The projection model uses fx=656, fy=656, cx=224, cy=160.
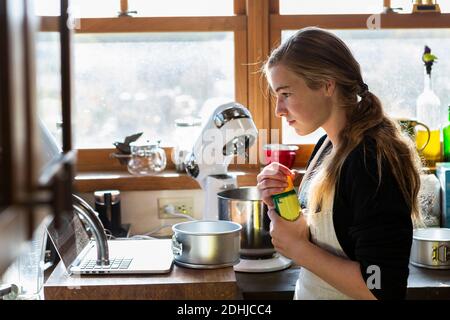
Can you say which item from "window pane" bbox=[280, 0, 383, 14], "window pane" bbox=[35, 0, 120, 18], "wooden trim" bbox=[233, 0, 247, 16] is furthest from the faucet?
"window pane" bbox=[280, 0, 383, 14]

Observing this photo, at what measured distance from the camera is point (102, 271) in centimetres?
164

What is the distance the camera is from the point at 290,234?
4.89 ft

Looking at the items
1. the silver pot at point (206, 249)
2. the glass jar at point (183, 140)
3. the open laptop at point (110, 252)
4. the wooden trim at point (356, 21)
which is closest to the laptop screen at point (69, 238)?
the open laptop at point (110, 252)

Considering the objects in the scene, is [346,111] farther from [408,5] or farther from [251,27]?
[408,5]

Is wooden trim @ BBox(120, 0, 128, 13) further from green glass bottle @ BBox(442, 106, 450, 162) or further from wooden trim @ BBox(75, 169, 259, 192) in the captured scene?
green glass bottle @ BBox(442, 106, 450, 162)

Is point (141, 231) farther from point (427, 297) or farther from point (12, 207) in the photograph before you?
point (12, 207)

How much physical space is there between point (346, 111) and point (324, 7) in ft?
3.50

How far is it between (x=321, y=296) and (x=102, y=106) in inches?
49.6

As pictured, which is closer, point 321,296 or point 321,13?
point 321,296

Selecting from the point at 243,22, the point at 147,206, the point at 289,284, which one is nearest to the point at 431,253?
the point at 289,284

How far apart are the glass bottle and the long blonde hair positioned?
895 mm

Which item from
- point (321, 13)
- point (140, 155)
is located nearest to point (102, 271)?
point (140, 155)

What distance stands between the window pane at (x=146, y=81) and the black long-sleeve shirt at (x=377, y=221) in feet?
3.72

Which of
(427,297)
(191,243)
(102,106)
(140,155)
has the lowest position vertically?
(427,297)
